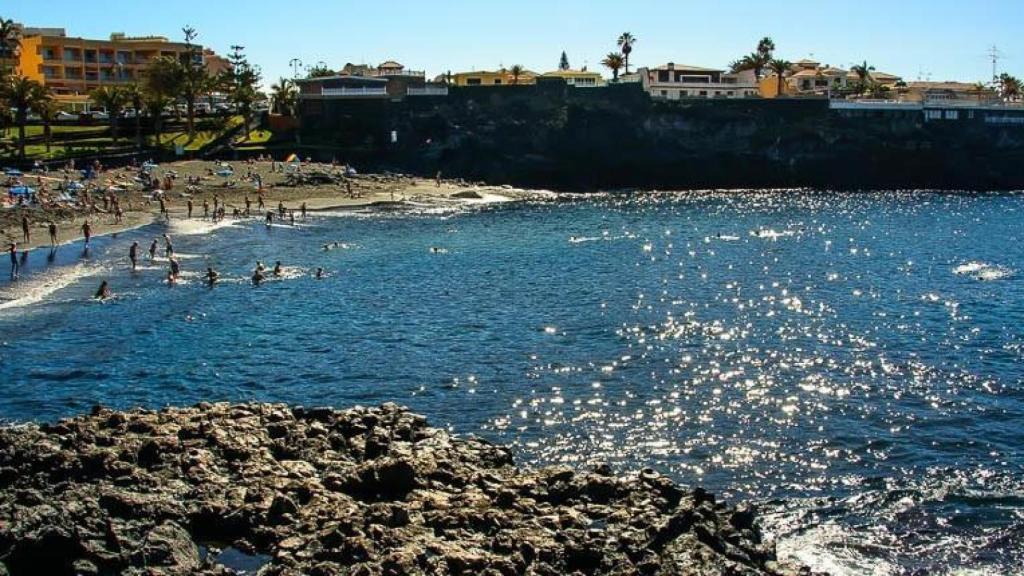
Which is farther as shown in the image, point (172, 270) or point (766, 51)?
point (766, 51)

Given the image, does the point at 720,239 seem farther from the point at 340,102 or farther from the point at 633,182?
the point at 340,102

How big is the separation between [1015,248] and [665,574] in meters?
70.2

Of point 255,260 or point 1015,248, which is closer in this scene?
point 255,260

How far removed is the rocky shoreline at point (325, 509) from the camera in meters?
20.7

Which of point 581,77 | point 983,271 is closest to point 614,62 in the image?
point 581,77

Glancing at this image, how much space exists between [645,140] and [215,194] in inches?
2164

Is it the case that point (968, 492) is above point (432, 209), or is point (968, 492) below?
below

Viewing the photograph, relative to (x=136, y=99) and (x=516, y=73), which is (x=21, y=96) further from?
(x=516, y=73)

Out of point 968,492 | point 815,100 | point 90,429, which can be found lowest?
point 968,492

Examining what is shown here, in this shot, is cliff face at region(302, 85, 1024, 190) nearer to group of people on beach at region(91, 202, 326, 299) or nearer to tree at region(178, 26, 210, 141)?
tree at region(178, 26, 210, 141)

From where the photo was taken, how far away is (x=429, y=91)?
126 m

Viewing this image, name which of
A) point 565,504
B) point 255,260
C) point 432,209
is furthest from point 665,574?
point 432,209

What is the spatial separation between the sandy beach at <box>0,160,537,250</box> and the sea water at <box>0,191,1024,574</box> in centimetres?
462

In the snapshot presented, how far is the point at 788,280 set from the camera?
65875 mm
